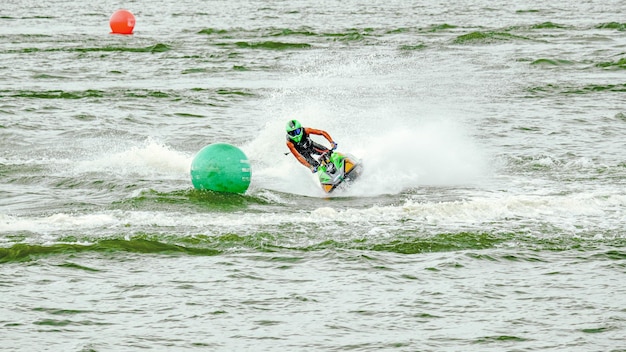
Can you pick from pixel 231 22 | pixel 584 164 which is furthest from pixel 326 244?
pixel 231 22

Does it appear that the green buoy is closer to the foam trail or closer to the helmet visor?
the helmet visor

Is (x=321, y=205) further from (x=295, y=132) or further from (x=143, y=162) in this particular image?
(x=143, y=162)

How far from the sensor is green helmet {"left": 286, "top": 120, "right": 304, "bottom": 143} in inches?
826

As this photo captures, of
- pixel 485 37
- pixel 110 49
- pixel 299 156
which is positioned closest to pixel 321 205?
pixel 299 156

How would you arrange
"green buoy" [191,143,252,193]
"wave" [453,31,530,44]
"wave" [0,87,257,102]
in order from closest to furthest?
"green buoy" [191,143,252,193], "wave" [0,87,257,102], "wave" [453,31,530,44]

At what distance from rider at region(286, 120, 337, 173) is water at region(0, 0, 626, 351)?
0.68 m

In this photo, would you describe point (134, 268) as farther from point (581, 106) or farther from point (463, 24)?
point (463, 24)

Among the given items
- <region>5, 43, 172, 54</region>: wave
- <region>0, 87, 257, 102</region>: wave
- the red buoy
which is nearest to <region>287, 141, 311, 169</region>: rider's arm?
<region>0, 87, 257, 102</region>: wave

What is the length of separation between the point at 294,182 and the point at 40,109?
12790mm

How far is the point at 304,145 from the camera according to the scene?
2131 cm

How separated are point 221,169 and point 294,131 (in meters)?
2.40

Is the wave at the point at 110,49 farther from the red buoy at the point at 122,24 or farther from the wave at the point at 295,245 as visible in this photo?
the wave at the point at 295,245

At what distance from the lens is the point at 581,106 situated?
31.1 metres

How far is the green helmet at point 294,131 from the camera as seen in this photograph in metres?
21.0
